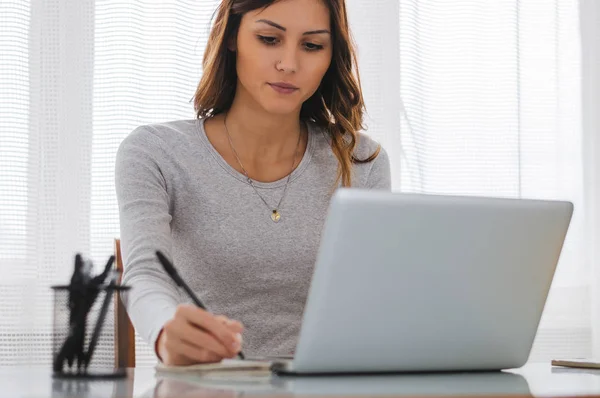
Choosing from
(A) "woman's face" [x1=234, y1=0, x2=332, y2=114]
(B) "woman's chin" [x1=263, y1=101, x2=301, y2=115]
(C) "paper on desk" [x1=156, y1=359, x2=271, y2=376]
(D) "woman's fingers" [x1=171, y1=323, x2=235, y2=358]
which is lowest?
(C) "paper on desk" [x1=156, y1=359, x2=271, y2=376]

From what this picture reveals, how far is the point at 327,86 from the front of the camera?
1.77m

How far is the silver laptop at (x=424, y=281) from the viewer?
2.73 ft

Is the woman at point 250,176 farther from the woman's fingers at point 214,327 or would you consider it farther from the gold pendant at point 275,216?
the woman's fingers at point 214,327

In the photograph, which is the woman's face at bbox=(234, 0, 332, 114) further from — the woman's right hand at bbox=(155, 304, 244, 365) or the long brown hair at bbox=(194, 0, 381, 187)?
the woman's right hand at bbox=(155, 304, 244, 365)

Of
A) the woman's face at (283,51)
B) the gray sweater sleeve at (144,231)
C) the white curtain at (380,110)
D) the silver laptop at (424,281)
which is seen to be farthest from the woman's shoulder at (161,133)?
the silver laptop at (424,281)

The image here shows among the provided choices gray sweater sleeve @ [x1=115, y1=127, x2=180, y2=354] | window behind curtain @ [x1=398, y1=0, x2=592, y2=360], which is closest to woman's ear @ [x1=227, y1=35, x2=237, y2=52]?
gray sweater sleeve @ [x1=115, y1=127, x2=180, y2=354]

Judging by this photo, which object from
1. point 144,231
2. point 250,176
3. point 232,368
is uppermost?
point 250,176

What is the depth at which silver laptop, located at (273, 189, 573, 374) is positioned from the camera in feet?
2.73

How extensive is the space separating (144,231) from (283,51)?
0.42 metres

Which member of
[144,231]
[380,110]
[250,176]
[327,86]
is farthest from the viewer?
[380,110]

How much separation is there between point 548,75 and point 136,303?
65.0 inches

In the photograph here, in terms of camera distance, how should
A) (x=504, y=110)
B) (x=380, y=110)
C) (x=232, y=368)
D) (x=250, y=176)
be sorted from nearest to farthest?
(x=232, y=368) → (x=250, y=176) → (x=380, y=110) → (x=504, y=110)

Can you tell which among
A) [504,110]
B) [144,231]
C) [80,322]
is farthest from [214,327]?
[504,110]

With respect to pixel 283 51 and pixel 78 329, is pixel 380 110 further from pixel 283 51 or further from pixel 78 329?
pixel 78 329
